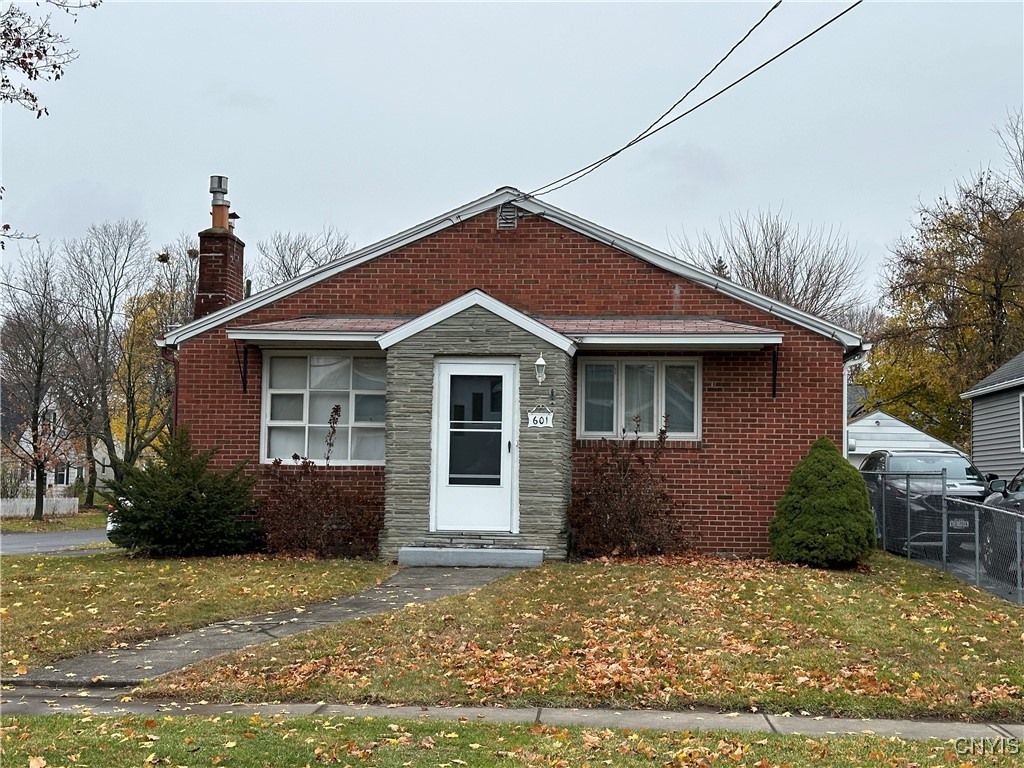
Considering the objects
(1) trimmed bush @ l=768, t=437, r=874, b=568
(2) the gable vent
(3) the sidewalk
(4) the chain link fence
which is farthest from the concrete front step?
(3) the sidewalk

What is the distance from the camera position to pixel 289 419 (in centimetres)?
1536

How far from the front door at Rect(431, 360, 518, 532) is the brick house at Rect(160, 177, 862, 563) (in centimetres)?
2

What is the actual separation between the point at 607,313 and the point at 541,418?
8.24 feet

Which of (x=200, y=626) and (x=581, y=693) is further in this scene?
(x=200, y=626)

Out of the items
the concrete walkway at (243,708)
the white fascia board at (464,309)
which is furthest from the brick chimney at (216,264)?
the concrete walkway at (243,708)

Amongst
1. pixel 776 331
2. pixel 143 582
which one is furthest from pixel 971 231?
pixel 143 582

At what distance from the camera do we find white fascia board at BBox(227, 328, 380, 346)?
14.3m

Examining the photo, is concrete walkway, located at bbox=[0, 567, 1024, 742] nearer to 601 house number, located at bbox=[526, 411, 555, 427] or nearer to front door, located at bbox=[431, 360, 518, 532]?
front door, located at bbox=[431, 360, 518, 532]

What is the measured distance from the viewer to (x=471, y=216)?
15.6 meters

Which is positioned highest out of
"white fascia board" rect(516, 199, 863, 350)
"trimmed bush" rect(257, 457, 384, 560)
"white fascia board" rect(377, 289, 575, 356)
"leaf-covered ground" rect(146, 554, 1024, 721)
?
"white fascia board" rect(516, 199, 863, 350)

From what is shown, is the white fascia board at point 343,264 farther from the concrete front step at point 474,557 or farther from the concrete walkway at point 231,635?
the concrete walkway at point 231,635

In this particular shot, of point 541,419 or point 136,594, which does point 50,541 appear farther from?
point 541,419

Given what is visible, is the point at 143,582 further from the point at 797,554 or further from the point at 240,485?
the point at 797,554

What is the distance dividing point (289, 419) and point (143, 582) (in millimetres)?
4122
